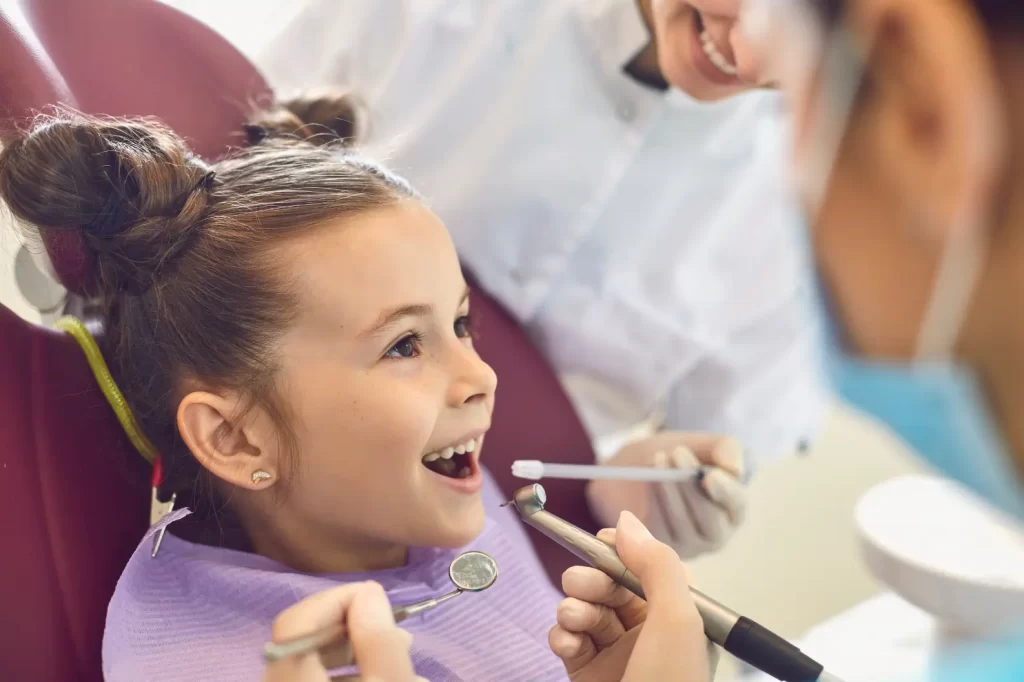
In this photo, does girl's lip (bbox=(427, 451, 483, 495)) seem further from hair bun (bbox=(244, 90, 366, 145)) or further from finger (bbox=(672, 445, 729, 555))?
hair bun (bbox=(244, 90, 366, 145))

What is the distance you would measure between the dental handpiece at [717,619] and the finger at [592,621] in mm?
22

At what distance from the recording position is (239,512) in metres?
0.59

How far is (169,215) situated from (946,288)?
0.50m

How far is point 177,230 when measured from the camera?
0.56 metres

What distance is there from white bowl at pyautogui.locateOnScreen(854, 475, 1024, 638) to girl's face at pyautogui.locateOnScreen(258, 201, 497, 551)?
244 mm

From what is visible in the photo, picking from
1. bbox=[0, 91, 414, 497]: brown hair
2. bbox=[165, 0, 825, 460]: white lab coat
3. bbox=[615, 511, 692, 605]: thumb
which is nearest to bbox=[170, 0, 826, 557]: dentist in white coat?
bbox=[165, 0, 825, 460]: white lab coat

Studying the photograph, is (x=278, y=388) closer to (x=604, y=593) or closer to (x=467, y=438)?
(x=467, y=438)

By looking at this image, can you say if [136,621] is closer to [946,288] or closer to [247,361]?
[247,361]

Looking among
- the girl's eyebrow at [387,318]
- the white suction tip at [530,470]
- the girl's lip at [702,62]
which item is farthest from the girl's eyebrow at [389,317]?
the girl's lip at [702,62]

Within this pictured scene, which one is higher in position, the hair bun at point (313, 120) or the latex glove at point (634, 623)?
the hair bun at point (313, 120)

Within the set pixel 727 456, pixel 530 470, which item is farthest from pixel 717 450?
pixel 530 470

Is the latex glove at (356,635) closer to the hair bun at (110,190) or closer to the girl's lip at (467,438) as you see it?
the girl's lip at (467,438)

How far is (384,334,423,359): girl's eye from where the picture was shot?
510 mm

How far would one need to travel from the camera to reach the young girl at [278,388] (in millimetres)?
505
